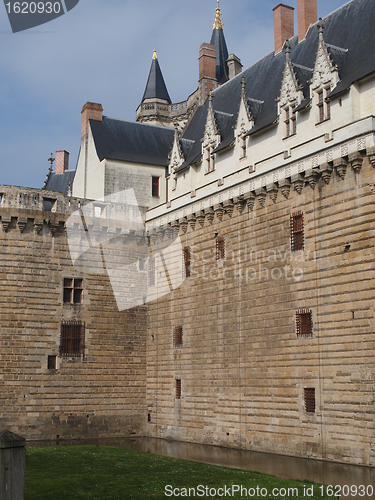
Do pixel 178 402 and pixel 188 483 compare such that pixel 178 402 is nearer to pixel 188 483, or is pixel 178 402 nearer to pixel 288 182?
pixel 288 182

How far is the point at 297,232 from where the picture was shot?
25.1 m

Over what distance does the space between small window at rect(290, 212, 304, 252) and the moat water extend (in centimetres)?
790

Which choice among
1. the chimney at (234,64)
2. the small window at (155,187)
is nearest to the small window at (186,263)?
the small window at (155,187)

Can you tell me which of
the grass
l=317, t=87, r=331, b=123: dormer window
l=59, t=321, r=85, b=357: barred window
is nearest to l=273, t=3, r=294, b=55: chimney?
l=317, t=87, r=331, b=123: dormer window

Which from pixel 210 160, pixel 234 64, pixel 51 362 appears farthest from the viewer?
pixel 234 64

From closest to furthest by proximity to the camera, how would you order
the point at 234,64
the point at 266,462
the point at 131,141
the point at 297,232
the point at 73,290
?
the point at 266,462 < the point at 297,232 < the point at 73,290 < the point at 131,141 < the point at 234,64

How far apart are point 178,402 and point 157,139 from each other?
1756 centimetres

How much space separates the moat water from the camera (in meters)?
18.6

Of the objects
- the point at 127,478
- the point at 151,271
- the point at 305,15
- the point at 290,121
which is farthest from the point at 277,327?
the point at 305,15

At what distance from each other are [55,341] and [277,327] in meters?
11.8

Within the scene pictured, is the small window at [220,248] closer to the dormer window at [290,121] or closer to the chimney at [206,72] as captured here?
the dormer window at [290,121]

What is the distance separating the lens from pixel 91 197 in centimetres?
3800

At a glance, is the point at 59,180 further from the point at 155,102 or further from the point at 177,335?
the point at 177,335

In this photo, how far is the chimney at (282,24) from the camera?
32719mm
